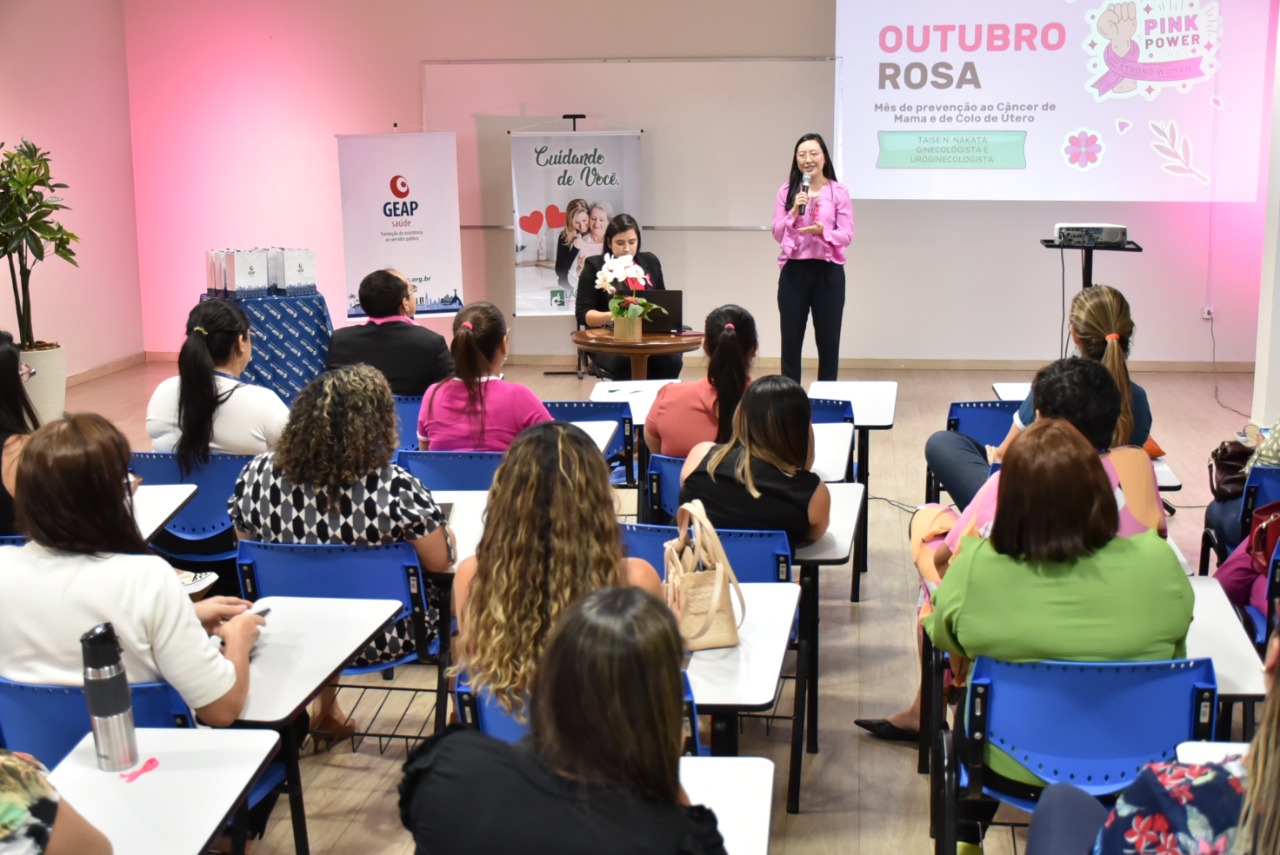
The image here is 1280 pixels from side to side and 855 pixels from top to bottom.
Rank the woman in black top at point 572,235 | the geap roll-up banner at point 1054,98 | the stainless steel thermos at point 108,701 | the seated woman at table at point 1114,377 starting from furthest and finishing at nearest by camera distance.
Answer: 1. the woman in black top at point 572,235
2. the geap roll-up banner at point 1054,98
3. the seated woman at table at point 1114,377
4. the stainless steel thermos at point 108,701

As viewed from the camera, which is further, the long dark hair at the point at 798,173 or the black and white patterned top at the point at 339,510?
the long dark hair at the point at 798,173

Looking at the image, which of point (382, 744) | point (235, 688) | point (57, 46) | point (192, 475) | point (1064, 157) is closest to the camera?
point (235, 688)

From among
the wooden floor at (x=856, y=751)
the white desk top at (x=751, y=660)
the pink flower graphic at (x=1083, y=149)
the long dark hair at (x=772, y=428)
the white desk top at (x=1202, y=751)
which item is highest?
the pink flower graphic at (x=1083, y=149)

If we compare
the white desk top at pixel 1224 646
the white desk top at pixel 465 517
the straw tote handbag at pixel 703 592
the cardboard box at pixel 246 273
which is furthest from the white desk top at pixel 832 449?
the cardboard box at pixel 246 273

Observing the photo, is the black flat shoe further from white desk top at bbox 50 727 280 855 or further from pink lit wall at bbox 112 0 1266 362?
pink lit wall at bbox 112 0 1266 362

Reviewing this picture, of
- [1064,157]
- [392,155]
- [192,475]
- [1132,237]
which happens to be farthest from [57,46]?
[1132,237]

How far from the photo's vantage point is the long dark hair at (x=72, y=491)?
2.34 meters

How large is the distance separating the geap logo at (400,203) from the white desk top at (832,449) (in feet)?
17.6

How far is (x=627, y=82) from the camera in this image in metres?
9.20

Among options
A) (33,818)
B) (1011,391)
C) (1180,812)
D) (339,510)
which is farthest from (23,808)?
(1011,391)

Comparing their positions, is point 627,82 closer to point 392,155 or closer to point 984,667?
point 392,155

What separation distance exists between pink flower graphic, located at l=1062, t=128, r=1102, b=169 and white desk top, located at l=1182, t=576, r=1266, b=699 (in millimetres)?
5610

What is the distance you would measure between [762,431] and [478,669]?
1318 mm

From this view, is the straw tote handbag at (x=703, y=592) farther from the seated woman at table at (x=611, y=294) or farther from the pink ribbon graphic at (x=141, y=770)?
the seated woman at table at (x=611, y=294)
